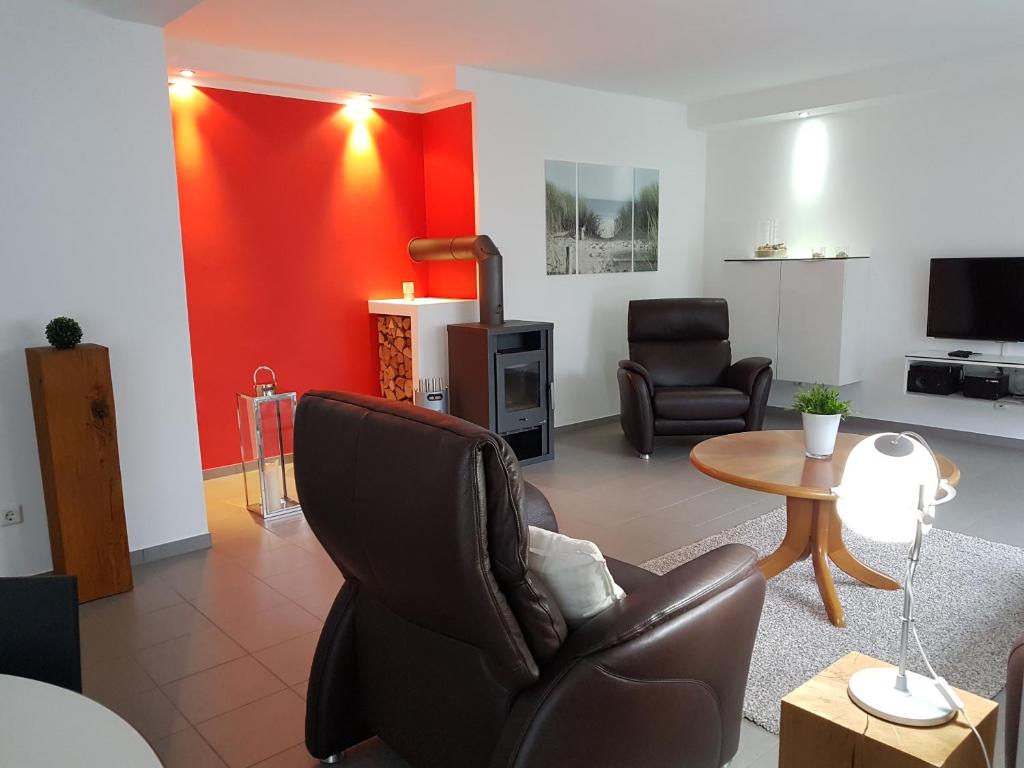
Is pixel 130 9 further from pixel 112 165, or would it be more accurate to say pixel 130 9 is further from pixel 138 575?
pixel 138 575

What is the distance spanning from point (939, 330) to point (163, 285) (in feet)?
16.2

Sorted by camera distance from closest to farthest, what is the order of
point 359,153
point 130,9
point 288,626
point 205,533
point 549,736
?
point 549,736
point 288,626
point 130,9
point 205,533
point 359,153

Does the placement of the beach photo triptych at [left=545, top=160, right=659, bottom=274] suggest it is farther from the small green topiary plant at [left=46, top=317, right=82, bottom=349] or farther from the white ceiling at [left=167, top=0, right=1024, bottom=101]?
the small green topiary plant at [left=46, top=317, right=82, bottom=349]

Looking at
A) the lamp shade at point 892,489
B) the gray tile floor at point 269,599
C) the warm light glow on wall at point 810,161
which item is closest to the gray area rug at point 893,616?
the gray tile floor at point 269,599

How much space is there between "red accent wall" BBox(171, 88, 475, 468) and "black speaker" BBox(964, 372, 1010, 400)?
344 cm

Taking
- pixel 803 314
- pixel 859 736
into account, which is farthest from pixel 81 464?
pixel 803 314

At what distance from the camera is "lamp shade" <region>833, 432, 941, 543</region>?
5.28ft

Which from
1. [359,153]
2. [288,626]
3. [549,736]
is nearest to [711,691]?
[549,736]

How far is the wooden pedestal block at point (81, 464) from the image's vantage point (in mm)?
3088

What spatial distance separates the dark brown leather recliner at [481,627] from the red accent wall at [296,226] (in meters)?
3.15

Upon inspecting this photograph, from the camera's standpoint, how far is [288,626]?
2.97 metres

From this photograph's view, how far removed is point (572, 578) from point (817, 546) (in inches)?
70.9

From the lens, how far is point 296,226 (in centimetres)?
511

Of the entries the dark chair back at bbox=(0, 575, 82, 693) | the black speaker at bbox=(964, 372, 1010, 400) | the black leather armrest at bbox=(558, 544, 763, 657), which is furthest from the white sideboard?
the dark chair back at bbox=(0, 575, 82, 693)
